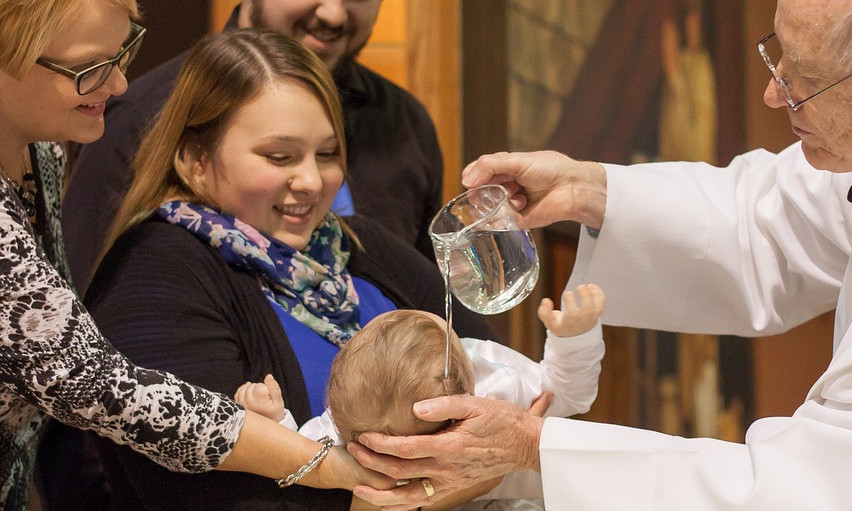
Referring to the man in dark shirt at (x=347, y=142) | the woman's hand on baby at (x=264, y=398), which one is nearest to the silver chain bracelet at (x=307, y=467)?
the woman's hand on baby at (x=264, y=398)

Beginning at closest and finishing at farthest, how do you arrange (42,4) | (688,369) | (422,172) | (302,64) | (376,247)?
1. (42,4)
2. (302,64)
3. (376,247)
4. (422,172)
5. (688,369)

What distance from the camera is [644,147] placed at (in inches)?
173

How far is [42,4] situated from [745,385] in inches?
135

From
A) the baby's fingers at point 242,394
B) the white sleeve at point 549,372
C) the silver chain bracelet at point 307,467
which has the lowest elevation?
the silver chain bracelet at point 307,467

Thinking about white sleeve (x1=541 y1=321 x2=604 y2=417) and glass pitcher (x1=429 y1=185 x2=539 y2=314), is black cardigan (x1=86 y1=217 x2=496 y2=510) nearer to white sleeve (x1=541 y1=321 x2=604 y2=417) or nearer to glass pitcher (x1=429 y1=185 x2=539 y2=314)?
glass pitcher (x1=429 y1=185 x2=539 y2=314)

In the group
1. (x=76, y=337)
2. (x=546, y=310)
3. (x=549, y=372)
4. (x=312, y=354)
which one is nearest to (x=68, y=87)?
(x=76, y=337)

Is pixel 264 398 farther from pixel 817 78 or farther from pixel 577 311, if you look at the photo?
pixel 817 78

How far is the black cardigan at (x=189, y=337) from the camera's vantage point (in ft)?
6.35

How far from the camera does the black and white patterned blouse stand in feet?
5.53

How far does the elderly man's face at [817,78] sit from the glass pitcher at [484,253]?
21.1 inches

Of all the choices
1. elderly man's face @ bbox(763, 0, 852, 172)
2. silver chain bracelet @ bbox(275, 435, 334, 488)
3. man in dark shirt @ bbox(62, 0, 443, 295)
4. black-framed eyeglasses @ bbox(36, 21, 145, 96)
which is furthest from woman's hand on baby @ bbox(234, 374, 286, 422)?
elderly man's face @ bbox(763, 0, 852, 172)

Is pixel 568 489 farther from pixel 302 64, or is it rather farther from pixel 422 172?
pixel 422 172

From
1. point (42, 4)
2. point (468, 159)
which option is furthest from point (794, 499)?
point (468, 159)

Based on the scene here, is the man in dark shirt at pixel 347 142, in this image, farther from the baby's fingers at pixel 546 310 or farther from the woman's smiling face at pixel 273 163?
the baby's fingers at pixel 546 310
